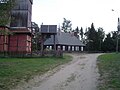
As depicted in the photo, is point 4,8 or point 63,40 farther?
point 63,40

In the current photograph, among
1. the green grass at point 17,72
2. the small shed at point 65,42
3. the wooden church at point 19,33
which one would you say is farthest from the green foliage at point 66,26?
the green grass at point 17,72

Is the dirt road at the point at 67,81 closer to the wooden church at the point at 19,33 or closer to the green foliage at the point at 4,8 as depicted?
the green foliage at the point at 4,8

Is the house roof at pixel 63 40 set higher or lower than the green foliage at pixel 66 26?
lower

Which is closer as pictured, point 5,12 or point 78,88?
point 78,88

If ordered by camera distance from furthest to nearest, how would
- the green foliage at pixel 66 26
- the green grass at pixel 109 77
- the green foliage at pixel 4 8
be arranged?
the green foliage at pixel 66 26 < the green foliage at pixel 4 8 < the green grass at pixel 109 77

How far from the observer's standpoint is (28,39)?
57.1 meters

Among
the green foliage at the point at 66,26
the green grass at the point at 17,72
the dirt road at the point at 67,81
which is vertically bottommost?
the dirt road at the point at 67,81

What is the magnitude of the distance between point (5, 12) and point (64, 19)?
142774 mm

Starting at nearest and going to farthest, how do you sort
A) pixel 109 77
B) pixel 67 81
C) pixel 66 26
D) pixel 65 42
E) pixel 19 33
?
pixel 67 81 → pixel 109 77 → pixel 19 33 → pixel 65 42 → pixel 66 26

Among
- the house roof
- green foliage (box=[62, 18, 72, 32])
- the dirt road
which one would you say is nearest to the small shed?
the house roof

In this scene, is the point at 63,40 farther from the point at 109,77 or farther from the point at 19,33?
the point at 109,77

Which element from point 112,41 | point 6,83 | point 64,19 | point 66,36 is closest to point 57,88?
point 6,83

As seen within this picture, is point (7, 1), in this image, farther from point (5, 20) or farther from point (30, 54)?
point (30, 54)

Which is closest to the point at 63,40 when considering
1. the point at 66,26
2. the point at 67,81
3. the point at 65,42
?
the point at 65,42
